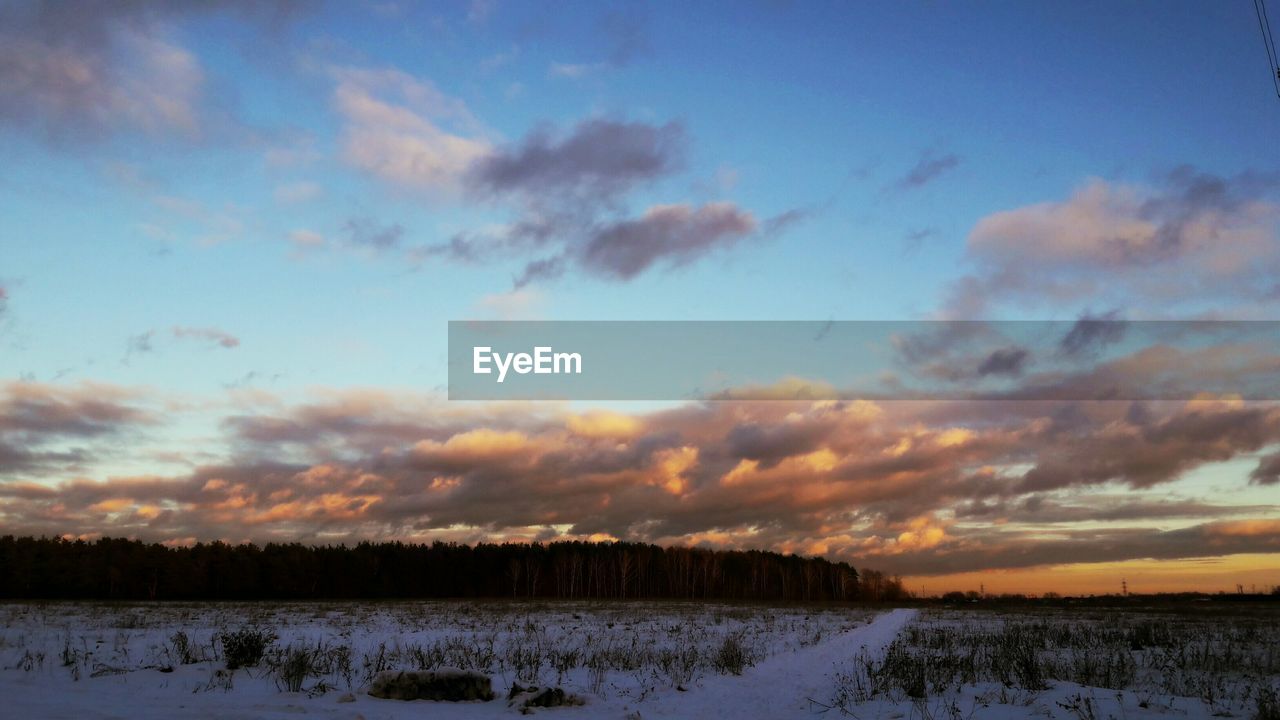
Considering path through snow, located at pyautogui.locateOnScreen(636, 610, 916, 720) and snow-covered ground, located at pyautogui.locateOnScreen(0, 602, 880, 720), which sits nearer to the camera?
snow-covered ground, located at pyautogui.locateOnScreen(0, 602, 880, 720)

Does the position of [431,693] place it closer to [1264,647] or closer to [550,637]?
[550,637]

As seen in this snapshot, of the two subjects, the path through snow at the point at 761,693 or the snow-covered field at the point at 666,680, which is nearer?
the snow-covered field at the point at 666,680

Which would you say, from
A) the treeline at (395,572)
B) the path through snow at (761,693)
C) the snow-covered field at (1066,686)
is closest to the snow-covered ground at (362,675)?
the path through snow at (761,693)

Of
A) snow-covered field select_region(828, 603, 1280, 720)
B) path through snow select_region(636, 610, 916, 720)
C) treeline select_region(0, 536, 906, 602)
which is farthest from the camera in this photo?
treeline select_region(0, 536, 906, 602)

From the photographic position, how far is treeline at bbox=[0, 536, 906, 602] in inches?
3782

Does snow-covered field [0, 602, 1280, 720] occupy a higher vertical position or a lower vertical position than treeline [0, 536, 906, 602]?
higher

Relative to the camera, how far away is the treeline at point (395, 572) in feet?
315

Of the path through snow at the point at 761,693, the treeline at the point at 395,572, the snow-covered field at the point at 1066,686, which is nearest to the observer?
the snow-covered field at the point at 1066,686

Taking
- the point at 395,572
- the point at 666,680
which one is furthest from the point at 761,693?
the point at 395,572

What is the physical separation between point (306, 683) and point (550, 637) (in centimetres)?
1284

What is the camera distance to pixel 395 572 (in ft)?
405

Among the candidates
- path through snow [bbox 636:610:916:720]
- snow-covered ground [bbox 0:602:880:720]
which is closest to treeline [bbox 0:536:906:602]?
snow-covered ground [bbox 0:602:880:720]

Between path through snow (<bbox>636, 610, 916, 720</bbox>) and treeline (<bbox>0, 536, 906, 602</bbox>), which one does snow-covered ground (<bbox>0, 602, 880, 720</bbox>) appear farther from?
treeline (<bbox>0, 536, 906, 602</bbox>)

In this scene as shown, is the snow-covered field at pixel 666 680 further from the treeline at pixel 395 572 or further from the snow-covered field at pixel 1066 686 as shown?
the treeline at pixel 395 572
